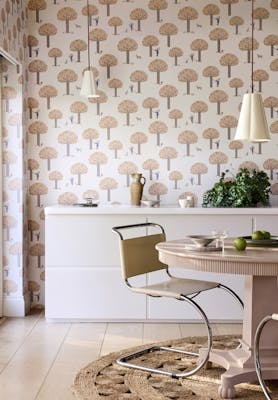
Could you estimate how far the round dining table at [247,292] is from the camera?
9.91 feet

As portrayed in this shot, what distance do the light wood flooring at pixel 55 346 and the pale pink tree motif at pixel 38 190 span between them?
97 centimetres

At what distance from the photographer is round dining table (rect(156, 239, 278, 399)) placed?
3.02 meters

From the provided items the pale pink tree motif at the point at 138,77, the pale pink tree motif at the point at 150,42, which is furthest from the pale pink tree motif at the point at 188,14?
the pale pink tree motif at the point at 138,77

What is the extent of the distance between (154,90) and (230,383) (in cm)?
277

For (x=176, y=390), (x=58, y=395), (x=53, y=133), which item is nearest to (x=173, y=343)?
(x=176, y=390)

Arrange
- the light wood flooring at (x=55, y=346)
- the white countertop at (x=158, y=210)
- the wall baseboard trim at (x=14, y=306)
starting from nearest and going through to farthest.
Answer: the light wood flooring at (x=55, y=346)
the white countertop at (x=158, y=210)
the wall baseboard trim at (x=14, y=306)

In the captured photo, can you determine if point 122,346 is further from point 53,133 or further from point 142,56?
point 142,56

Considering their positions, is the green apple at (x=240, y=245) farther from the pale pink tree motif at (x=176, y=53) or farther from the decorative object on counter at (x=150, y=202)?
the pale pink tree motif at (x=176, y=53)

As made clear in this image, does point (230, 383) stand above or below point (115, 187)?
below

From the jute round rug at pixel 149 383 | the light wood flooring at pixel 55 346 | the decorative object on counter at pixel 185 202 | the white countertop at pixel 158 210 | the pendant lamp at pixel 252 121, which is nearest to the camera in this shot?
the jute round rug at pixel 149 383

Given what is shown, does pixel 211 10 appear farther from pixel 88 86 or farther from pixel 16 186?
pixel 16 186

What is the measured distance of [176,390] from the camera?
10.8ft

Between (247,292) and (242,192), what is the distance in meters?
1.51

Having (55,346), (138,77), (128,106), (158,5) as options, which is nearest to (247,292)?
(55,346)
